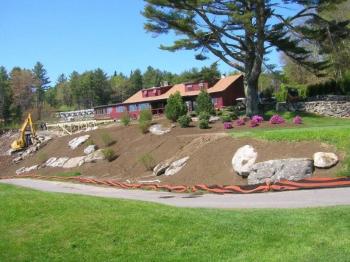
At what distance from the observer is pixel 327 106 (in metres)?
38.1

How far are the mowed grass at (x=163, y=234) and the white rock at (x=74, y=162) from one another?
2712cm

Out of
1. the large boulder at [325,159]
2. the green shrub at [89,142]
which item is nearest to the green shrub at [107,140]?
the green shrub at [89,142]

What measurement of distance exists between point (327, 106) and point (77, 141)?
65.3 ft

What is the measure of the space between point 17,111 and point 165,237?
9594cm

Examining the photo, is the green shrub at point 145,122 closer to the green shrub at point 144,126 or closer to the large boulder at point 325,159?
the green shrub at point 144,126

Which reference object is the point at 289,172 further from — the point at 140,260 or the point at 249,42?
the point at 249,42

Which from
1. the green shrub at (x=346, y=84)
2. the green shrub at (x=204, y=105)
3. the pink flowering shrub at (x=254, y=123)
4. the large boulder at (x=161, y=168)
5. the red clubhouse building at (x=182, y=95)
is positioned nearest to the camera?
the large boulder at (x=161, y=168)

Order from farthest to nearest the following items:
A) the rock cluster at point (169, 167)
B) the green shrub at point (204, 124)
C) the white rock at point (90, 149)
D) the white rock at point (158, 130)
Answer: the white rock at point (90, 149), the white rock at point (158, 130), the green shrub at point (204, 124), the rock cluster at point (169, 167)

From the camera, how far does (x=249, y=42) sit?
121 feet

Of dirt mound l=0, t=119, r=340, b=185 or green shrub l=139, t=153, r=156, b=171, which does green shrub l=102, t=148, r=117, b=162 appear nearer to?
dirt mound l=0, t=119, r=340, b=185

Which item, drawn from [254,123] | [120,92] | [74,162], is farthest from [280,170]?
[120,92]

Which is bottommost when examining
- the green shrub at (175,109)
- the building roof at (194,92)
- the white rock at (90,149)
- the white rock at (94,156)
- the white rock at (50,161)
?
the white rock at (50,161)

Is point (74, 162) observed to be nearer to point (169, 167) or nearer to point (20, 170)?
point (20, 170)

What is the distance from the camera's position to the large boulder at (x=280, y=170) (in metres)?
17.8
